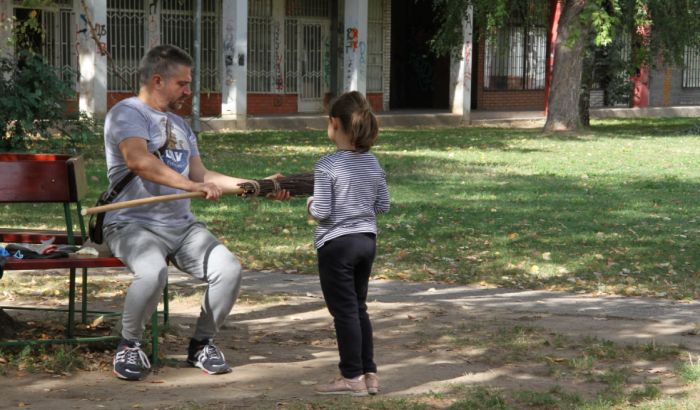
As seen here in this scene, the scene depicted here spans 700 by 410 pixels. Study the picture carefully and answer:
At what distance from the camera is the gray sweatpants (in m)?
5.70

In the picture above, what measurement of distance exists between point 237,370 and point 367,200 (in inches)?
44.5

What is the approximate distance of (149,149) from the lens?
19.3ft

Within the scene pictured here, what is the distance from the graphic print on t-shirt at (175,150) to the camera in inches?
236

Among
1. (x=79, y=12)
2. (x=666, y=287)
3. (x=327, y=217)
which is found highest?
(x=79, y=12)

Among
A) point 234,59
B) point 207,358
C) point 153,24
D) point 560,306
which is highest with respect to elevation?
point 153,24

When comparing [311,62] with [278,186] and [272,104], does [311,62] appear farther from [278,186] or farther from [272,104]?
[278,186]

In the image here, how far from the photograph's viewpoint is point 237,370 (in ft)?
19.9

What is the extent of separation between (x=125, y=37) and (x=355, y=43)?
589 cm

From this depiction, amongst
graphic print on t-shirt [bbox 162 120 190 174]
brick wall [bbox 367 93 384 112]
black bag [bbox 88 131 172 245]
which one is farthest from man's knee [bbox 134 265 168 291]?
brick wall [bbox 367 93 384 112]

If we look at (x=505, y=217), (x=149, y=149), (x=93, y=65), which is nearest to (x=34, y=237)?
(x=149, y=149)

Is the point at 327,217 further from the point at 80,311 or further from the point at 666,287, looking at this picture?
the point at 666,287

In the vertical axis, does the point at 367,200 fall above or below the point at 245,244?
above

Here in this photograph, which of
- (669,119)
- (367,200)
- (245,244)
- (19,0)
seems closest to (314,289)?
(245,244)

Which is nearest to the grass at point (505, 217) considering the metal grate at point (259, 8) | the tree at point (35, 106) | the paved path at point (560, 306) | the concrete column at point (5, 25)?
the paved path at point (560, 306)
